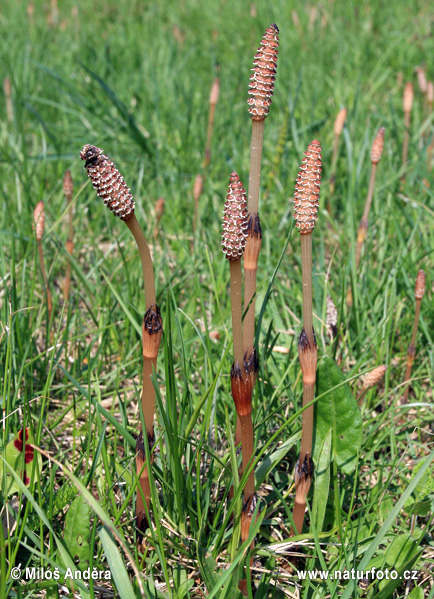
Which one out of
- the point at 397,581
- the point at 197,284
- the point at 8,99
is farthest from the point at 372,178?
the point at 8,99

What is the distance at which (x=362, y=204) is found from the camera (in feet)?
9.96

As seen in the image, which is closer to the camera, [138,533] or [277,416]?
[138,533]

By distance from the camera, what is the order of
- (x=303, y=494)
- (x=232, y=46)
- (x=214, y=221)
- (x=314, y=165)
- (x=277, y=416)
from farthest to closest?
(x=232, y=46) → (x=214, y=221) → (x=277, y=416) → (x=303, y=494) → (x=314, y=165)

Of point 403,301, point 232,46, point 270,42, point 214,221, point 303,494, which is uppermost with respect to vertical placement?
point 232,46

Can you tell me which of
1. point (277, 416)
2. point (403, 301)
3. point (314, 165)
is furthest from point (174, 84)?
point (314, 165)

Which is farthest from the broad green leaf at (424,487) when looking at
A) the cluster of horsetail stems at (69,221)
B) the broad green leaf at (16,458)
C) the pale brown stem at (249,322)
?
the cluster of horsetail stems at (69,221)

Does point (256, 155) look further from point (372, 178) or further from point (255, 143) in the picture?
point (372, 178)

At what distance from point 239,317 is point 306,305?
7.2 inches

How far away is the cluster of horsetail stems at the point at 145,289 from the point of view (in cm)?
115

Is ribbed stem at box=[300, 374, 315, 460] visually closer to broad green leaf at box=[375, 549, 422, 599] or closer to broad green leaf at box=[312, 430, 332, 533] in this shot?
→ broad green leaf at box=[312, 430, 332, 533]

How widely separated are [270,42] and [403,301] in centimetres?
138

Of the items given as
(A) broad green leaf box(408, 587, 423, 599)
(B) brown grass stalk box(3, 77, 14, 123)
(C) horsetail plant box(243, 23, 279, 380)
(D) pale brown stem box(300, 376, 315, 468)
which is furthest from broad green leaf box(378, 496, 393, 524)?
(B) brown grass stalk box(3, 77, 14, 123)

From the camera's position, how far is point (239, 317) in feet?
3.99

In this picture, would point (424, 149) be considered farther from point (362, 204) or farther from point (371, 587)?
point (371, 587)
